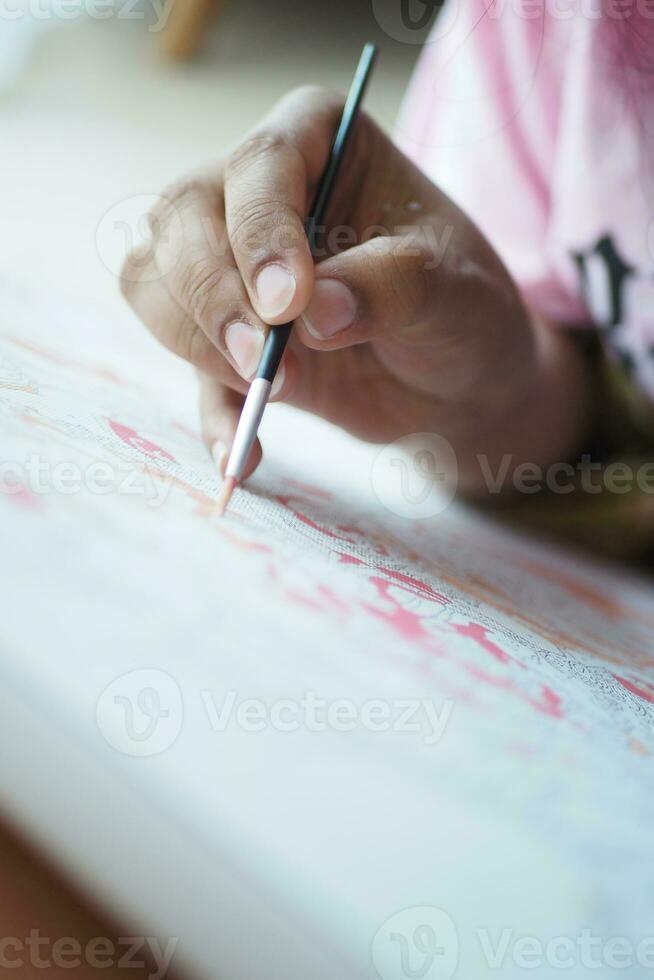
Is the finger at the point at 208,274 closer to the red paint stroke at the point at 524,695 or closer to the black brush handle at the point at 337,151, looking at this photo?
the black brush handle at the point at 337,151

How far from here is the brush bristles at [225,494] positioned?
0.75 ft

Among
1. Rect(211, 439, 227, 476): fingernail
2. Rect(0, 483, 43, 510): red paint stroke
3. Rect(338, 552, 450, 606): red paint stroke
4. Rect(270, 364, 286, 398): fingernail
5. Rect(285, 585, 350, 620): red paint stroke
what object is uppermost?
Rect(270, 364, 286, 398): fingernail

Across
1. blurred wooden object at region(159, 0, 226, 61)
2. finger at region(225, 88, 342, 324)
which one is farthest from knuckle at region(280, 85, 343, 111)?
blurred wooden object at region(159, 0, 226, 61)

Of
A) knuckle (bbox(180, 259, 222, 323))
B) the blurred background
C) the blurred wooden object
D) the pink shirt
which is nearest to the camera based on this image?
knuckle (bbox(180, 259, 222, 323))

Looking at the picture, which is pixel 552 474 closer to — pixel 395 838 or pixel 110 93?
pixel 395 838

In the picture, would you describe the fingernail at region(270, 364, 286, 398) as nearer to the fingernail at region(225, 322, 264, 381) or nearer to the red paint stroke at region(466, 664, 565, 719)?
the fingernail at region(225, 322, 264, 381)

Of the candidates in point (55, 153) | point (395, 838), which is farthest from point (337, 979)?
point (55, 153)

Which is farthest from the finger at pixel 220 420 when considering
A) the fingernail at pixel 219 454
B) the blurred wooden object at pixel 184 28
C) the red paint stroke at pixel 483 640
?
the blurred wooden object at pixel 184 28

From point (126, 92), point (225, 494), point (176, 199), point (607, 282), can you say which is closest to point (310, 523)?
point (225, 494)

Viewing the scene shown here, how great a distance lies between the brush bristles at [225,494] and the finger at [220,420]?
0.09 feet

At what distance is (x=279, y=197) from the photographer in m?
0.28

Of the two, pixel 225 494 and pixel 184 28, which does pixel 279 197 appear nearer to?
pixel 225 494

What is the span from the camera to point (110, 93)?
110 cm

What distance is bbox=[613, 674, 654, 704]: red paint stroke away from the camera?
0.24 meters
